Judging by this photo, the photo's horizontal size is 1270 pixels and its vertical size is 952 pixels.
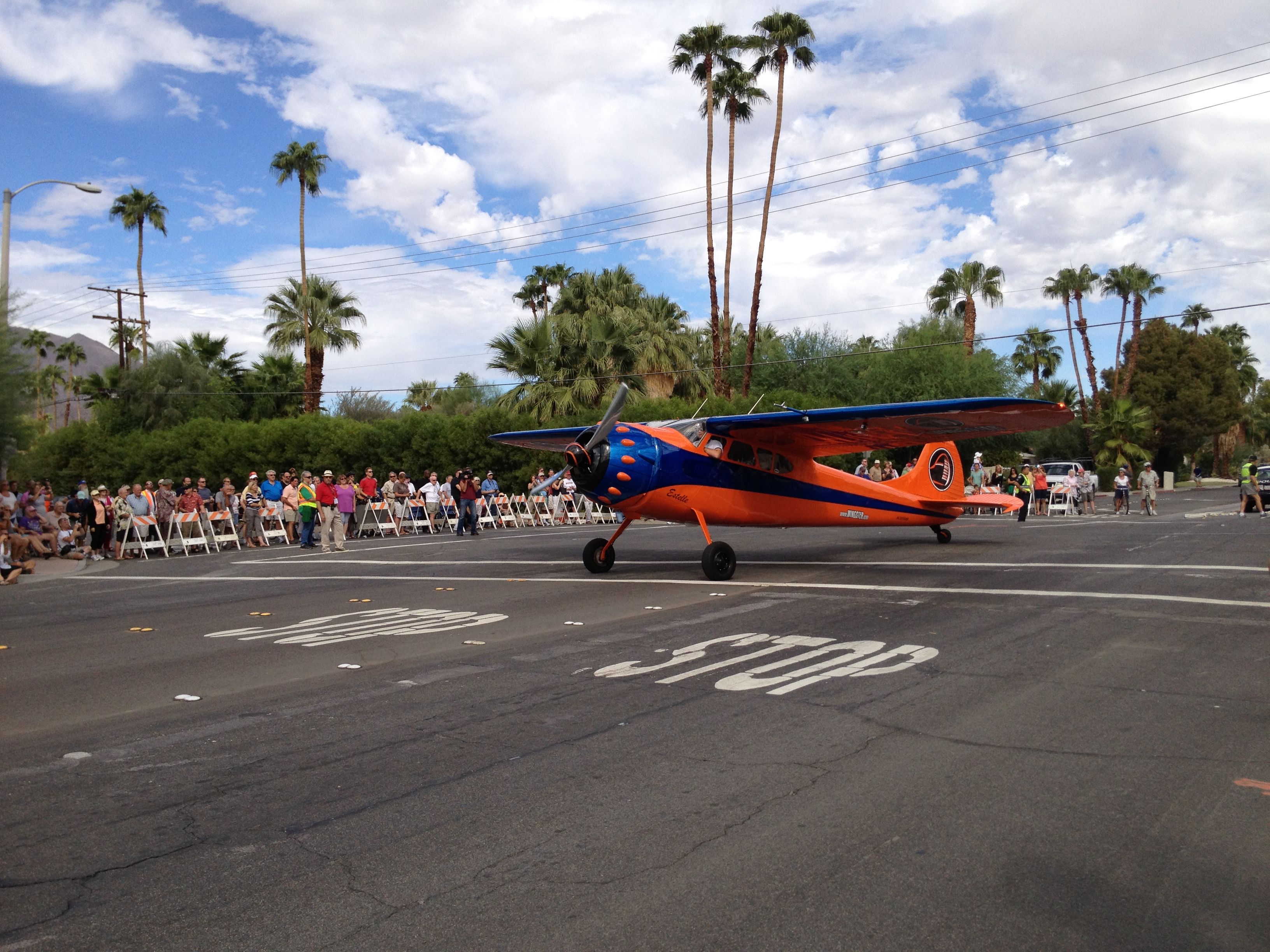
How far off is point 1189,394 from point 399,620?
64.2 m

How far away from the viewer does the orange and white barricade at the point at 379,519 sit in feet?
87.5

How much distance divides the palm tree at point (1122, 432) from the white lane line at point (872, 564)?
1509 inches

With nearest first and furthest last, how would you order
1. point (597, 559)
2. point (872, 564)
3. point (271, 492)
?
point (597, 559)
point (872, 564)
point (271, 492)

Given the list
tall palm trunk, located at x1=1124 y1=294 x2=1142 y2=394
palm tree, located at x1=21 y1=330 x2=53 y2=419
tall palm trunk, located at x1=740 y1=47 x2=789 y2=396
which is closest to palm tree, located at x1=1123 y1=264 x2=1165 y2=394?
tall palm trunk, located at x1=1124 y1=294 x2=1142 y2=394

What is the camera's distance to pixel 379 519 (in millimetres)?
28297

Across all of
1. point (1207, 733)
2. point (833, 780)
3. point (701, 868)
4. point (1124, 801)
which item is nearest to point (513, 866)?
point (701, 868)

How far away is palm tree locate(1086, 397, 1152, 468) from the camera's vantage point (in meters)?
48.6

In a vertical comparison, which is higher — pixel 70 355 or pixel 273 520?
pixel 70 355

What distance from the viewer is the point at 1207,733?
554cm

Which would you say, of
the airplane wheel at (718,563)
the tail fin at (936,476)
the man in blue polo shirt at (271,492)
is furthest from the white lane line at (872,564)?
the man in blue polo shirt at (271,492)

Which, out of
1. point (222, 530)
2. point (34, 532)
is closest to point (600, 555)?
point (34, 532)

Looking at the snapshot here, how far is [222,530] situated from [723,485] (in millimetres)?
15889

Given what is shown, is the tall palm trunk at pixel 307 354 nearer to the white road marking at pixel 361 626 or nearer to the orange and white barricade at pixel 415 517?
the orange and white barricade at pixel 415 517

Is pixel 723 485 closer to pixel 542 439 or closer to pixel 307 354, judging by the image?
pixel 542 439
